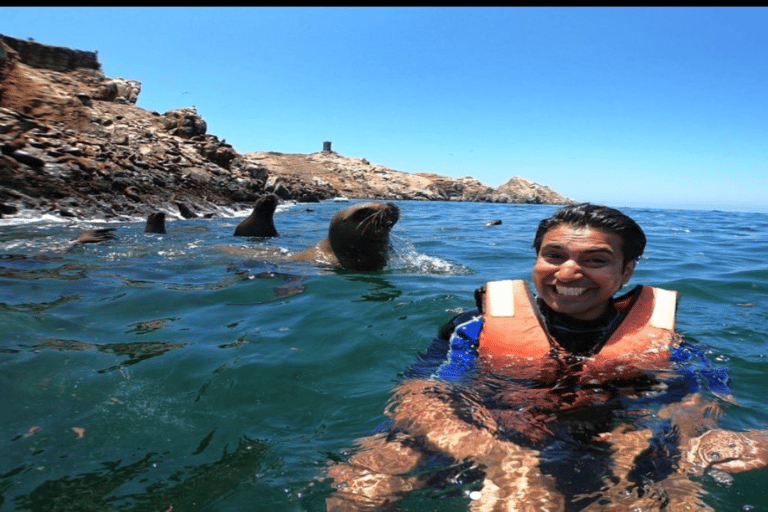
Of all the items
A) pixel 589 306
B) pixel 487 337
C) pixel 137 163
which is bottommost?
pixel 487 337

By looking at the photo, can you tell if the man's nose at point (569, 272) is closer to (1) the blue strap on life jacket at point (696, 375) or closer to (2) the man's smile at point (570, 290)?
(2) the man's smile at point (570, 290)

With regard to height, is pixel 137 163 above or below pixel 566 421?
above

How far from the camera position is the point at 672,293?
3002 millimetres

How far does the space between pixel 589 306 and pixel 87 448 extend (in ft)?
7.86

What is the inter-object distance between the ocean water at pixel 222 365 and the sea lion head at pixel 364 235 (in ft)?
1.17

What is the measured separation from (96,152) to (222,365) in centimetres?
1346

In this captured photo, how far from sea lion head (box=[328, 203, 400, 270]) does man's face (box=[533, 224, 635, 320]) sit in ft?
13.6

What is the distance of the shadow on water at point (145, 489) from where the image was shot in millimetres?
1860

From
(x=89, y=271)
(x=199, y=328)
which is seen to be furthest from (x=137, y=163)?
(x=199, y=328)

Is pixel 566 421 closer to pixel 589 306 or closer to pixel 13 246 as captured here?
pixel 589 306

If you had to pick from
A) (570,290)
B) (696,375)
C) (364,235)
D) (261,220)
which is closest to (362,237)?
(364,235)

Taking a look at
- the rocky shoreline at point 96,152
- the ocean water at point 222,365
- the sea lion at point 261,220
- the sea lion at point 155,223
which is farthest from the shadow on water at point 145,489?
the rocky shoreline at point 96,152

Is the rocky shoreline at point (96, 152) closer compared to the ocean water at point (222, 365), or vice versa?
the ocean water at point (222, 365)

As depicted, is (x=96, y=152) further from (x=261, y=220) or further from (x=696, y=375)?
(x=696, y=375)
